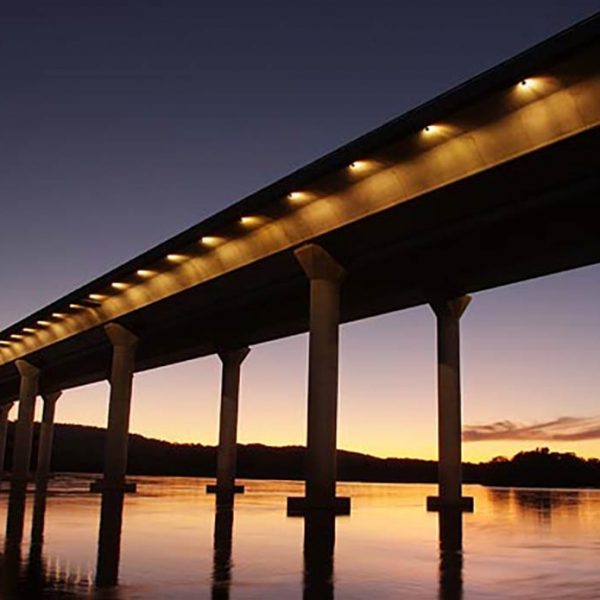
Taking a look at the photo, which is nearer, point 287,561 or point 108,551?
point 287,561

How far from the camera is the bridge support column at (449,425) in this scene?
34656 millimetres

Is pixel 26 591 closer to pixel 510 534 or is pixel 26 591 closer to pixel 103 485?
pixel 510 534

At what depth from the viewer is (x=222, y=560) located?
1227 cm

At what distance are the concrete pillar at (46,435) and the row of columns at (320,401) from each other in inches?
1232

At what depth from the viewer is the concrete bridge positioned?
20.2 meters

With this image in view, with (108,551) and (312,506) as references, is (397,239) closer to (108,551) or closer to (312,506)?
(312,506)

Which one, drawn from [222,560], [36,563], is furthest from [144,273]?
[36,563]

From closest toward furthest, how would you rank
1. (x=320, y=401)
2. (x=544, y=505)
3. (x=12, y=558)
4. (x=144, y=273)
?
(x=12, y=558)
(x=320, y=401)
(x=144, y=273)
(x=544, y=505)

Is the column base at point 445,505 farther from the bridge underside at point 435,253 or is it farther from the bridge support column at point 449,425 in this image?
the bridge underside at point 435,253

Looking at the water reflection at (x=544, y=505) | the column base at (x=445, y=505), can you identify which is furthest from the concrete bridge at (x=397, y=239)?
the water reflection at (x=544, y=505)

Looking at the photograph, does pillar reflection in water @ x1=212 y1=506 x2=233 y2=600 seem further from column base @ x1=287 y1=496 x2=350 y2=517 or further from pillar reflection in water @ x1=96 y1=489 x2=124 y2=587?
column base @ x1=287 y1=496 x2=350 y2=517

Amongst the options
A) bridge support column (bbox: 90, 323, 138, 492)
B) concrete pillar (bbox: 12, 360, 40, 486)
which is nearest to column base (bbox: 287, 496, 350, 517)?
bridge support column (bbox: 90, 323, 138, 492)

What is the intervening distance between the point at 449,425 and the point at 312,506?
9.22 metres

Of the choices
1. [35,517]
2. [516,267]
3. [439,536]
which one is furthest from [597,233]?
[35,517]
